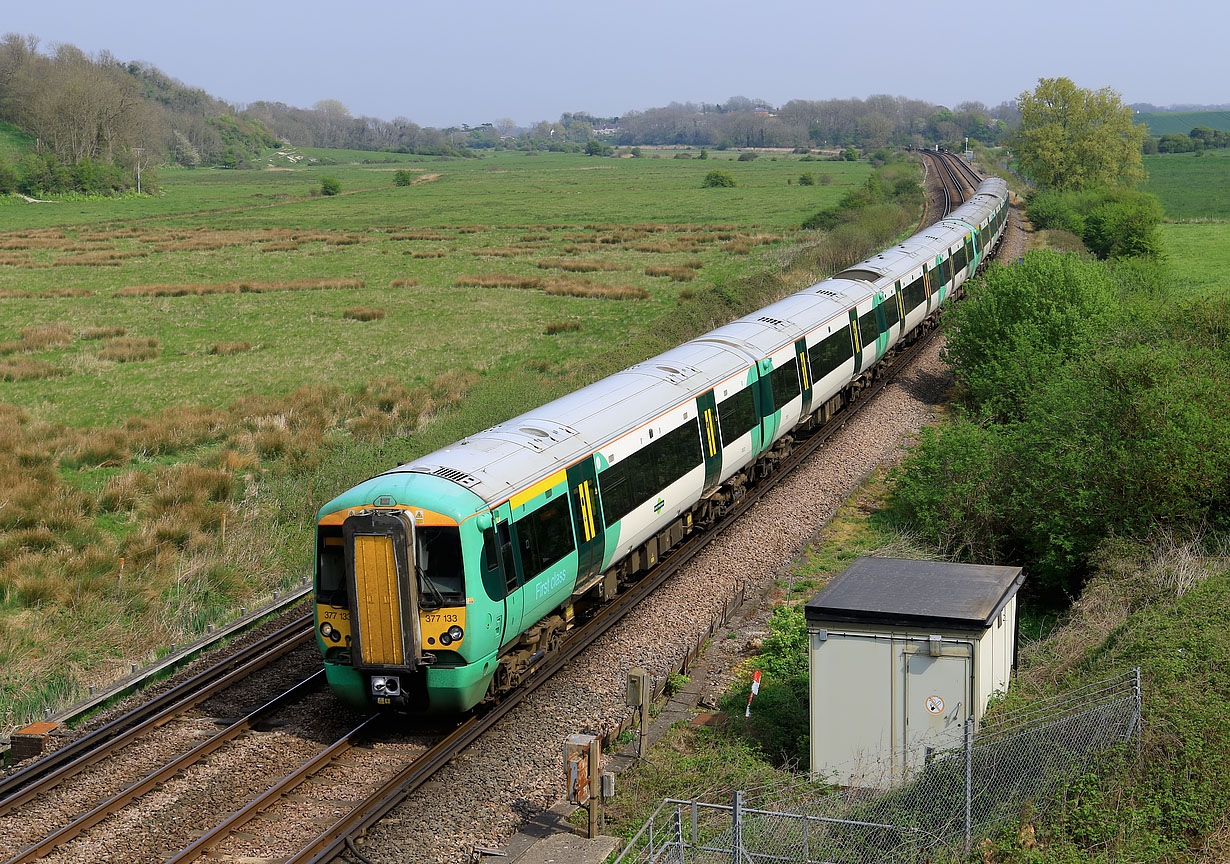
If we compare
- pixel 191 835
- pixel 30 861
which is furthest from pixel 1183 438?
pixel 30 861

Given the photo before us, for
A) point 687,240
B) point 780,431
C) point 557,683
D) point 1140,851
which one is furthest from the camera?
point 687,240

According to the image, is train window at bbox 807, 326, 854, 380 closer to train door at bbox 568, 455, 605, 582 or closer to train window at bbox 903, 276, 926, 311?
train window at bbox 903, 276, 926, 311

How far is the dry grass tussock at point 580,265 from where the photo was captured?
6781cm

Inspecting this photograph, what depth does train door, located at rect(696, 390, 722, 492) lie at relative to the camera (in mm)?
19141

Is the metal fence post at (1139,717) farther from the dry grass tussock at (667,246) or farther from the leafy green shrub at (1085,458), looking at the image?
the dry grass tussock at (667,246)

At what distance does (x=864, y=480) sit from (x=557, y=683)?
38.6ft

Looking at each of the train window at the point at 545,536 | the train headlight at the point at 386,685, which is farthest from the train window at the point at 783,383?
the train headlight at the point at 386,685

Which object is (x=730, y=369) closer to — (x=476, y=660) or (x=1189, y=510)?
(x=1189, y=510)

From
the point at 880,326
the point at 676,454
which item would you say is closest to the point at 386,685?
the point at 676,454

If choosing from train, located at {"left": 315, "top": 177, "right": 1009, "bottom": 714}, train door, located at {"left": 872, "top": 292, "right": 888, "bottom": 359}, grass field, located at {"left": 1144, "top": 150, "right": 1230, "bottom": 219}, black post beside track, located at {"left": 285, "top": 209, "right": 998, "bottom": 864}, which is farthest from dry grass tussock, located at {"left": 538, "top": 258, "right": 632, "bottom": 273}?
grass field, located at {"left": 1144, "top": 150, "right": 1230, "bottom": 219}

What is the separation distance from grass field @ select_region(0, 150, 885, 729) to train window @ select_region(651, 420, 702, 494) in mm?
7898

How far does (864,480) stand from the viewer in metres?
24.4

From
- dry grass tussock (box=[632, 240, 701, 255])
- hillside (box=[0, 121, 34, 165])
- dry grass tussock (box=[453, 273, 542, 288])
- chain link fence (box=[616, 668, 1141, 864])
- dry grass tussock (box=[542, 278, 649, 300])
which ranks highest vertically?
hillside (box=[0, 121, 34, 165])

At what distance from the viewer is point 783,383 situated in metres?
23.0
